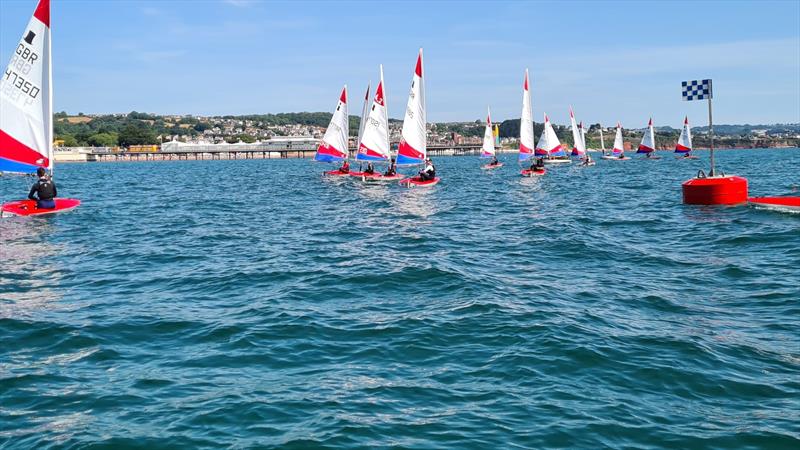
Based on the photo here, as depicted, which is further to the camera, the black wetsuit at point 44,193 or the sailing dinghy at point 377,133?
the sailing dinghy at point 377,133

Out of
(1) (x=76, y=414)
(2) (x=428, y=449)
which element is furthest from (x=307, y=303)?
(2) (x=428, y=449)

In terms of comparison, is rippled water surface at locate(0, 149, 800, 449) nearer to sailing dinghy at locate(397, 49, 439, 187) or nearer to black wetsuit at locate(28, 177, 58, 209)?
black wetsuit at locate(28, 177, 58, 209)

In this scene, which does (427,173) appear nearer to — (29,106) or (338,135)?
(338,135)

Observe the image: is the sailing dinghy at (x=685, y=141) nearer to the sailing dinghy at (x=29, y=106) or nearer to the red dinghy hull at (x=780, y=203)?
the red dinghy hull at (x=780, y=203)

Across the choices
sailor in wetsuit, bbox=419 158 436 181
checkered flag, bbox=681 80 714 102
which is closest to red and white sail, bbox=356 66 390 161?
sailor in wetsuit, bbox=419 158 436 181

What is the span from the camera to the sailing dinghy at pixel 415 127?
151 feet

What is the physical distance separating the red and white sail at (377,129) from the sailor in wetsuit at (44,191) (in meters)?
27.5

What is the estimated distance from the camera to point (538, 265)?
1689 centimetres

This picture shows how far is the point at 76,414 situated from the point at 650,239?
18075mm

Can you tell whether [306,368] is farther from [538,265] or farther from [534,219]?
[534,219]

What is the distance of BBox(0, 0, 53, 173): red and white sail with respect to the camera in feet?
85.7

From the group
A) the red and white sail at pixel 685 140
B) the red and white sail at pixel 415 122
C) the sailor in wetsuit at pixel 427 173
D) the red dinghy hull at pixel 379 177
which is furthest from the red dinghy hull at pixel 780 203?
the red and white sail at pixel 685 140

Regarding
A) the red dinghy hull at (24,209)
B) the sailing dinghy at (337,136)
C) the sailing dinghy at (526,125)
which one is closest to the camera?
the red dinghy hull at (24,209)

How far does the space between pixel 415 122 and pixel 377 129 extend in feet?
18.4
